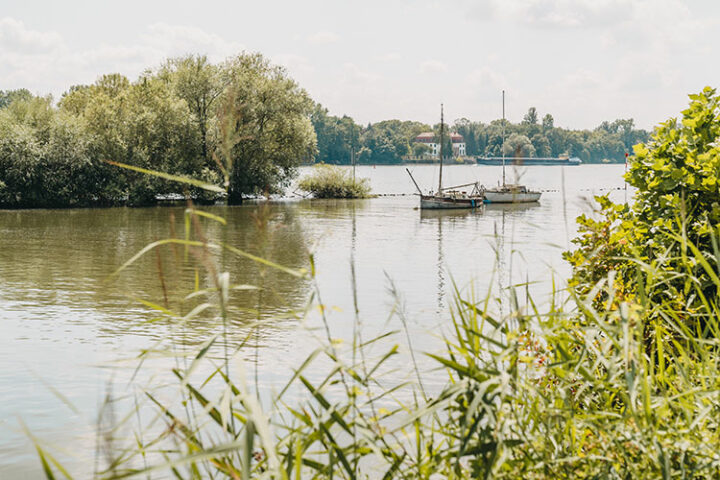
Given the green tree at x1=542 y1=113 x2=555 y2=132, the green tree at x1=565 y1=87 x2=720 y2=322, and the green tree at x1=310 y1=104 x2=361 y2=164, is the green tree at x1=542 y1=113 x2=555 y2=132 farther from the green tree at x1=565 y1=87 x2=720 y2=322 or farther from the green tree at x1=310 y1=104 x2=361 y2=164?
the green tree at x1=565 y1=87 x2=720 y2=322

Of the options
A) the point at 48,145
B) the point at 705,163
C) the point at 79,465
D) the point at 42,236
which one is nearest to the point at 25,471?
the point at 79,465

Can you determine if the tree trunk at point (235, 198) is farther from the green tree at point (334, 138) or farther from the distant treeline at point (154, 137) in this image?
the green tree at point (334, 138)

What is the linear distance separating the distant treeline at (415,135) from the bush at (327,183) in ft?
169

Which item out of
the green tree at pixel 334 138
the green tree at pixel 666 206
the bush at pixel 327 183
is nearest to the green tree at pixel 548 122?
the green tree at pixel 334 138

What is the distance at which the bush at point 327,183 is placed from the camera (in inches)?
2394

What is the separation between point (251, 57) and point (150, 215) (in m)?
16.1

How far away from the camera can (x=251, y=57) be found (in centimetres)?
5259

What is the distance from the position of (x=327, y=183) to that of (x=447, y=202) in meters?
12.5

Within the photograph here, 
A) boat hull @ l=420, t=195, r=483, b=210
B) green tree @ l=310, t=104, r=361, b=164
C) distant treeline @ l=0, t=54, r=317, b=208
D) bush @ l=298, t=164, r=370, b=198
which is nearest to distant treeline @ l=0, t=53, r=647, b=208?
distant treeline @ l=0, t=54, r=317, b=208

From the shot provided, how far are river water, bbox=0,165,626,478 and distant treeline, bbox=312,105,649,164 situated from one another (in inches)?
3197

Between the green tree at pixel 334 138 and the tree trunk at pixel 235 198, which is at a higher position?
the green tree at pixel 334 138

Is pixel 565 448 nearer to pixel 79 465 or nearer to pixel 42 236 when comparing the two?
pixel 79 465

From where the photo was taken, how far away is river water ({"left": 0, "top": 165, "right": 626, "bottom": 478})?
5.09 metres

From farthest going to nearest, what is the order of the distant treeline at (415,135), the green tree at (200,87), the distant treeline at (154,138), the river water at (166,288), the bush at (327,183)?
the distant treeline at (415,135)
the bush at (327,183)
the green tree at (200,87)
the distant treeline at (154,138)
the river water at (166,288)
